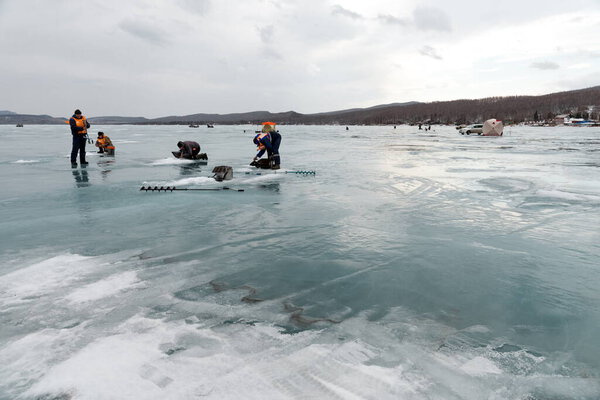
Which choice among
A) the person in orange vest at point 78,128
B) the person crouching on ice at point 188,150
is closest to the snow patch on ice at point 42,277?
the person in orange vest at point 78,128

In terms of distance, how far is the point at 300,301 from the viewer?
3.69 meters

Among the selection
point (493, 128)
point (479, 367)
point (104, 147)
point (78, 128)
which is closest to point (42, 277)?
point (479, 367)

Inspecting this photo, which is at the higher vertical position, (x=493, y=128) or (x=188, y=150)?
(x=493, y=128)

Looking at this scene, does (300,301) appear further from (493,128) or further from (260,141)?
(493,128)

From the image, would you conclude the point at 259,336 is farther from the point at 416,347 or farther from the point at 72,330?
the point at 72,330

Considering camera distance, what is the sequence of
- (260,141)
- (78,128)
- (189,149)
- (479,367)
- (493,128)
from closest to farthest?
Result: (479,367) < (260,141) < (78,128) < (189,149) < (493,128)

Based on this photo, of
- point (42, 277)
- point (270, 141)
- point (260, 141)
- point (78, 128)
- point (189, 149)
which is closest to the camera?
point (42, 277)

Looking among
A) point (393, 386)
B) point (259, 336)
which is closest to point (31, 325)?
point (259, 336)

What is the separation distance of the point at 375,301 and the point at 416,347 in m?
0.83

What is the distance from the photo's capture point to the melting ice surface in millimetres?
2531

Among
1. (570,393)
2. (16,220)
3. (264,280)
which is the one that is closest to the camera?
(570,393)

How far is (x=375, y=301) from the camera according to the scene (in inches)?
146

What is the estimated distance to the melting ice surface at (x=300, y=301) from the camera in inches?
99.7

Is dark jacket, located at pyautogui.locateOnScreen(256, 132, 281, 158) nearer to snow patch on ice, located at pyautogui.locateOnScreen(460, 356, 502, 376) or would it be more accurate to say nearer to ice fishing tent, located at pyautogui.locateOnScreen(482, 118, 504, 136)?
snow patch on ice, located at pyautogui.locateOnScreen(460, 356, 502, 376)
